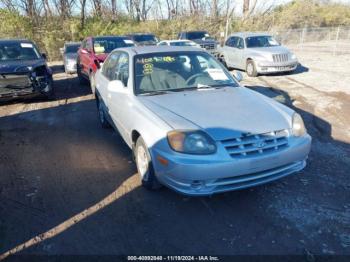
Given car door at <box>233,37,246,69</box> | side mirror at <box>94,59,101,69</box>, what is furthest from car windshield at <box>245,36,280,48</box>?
side mirror at <box>94,59,101,69</box>

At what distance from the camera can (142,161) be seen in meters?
3.79

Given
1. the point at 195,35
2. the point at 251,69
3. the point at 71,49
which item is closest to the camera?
the point at 251,69

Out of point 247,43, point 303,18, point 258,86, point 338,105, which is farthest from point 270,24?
point 338,105

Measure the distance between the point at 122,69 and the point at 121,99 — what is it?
0.61 m

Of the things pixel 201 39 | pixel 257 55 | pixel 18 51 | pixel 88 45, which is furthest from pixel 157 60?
pixel 201 39

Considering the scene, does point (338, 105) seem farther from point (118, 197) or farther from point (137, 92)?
point (118, 197)

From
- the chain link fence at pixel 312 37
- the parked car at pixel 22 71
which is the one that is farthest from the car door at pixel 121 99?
the chain link fence at pixel 312 37

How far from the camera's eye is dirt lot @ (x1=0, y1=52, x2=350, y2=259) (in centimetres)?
285

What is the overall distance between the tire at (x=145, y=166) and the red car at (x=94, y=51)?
19.6ft

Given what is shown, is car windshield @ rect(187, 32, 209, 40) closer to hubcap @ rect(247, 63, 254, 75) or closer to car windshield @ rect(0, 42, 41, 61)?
hubcap @ rect(247, 63, 254, 75)

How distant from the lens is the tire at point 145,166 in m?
3.55

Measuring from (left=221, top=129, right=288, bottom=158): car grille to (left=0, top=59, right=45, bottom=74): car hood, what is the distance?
703 cm

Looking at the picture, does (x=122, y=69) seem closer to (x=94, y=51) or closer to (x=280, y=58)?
(x=94, y=51)

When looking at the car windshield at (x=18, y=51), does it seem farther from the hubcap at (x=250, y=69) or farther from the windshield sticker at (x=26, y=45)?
the hubcap at (x=250, y=69)
